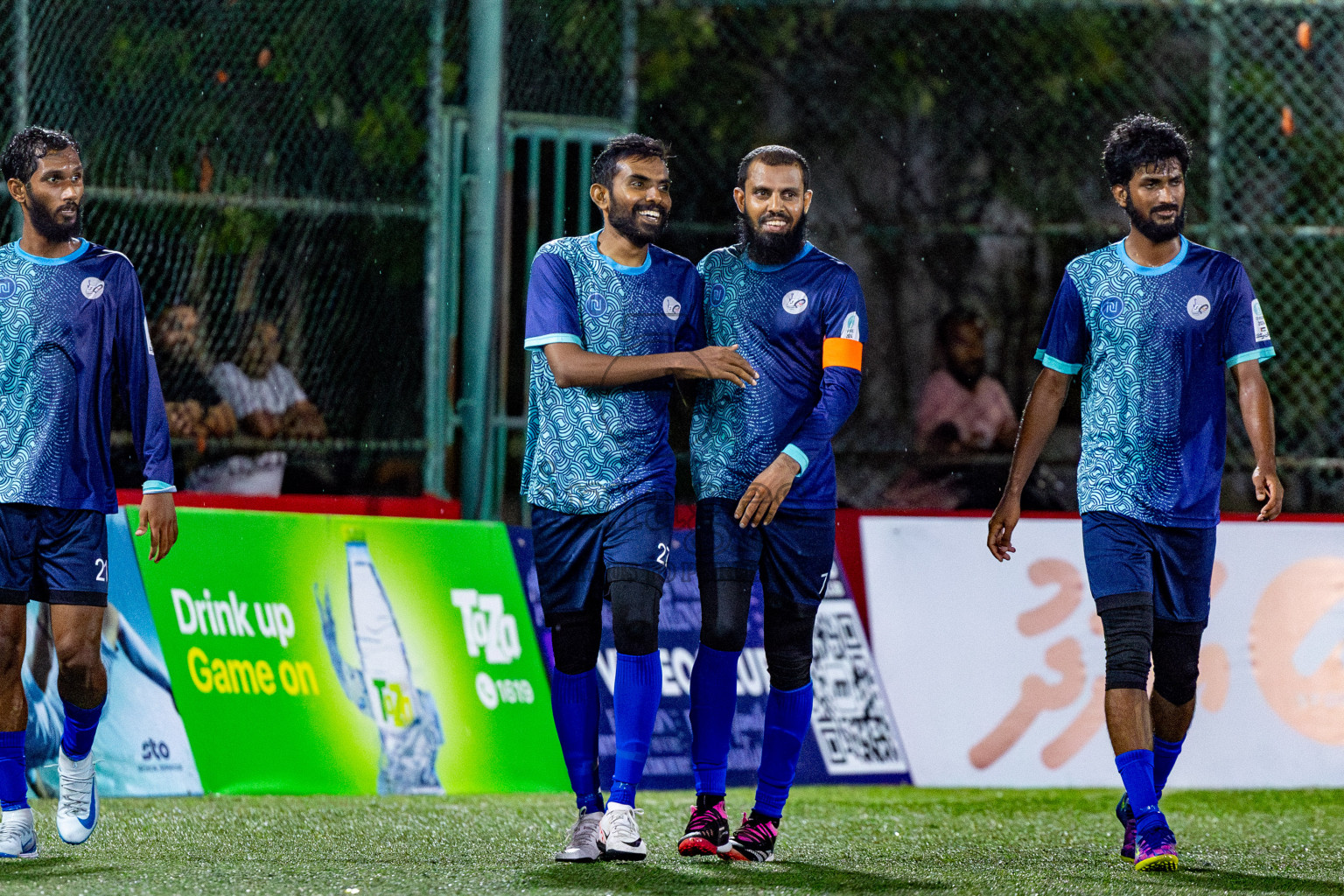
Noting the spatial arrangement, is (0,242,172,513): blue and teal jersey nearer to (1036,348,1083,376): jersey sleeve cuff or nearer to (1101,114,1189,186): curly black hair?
(1036,348,1083,376): jersey sleeve cuff

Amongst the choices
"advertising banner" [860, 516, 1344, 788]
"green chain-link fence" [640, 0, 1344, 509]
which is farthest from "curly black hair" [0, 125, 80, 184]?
"green chain-link fence" [640, 0, 1344, 509]

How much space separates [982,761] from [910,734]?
328mm

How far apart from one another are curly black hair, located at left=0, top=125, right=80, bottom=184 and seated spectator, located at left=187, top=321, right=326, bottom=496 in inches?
116

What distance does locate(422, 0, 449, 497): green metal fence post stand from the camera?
29.6 ft

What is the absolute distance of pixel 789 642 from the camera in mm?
5773

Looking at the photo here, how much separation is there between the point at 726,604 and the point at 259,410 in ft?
11.8

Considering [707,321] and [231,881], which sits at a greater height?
[707,321]

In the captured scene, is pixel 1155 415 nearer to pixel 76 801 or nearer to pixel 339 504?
pixel 76 801

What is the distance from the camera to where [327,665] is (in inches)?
301

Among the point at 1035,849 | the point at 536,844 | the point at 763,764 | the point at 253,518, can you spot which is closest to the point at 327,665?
the point at 253,518

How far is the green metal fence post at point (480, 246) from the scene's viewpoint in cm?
883

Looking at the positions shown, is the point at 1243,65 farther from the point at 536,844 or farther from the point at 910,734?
the point at 536,844

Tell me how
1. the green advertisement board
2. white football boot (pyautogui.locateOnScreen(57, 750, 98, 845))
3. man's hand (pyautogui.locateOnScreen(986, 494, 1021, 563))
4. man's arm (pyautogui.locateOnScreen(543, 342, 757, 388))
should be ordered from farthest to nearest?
1. the green advertisement board
2. man's hand (pyautogui.locateOnScreen(986, 494, 1021, 563))
3. white football boot (pyautogui.locateOnScreen(57, 750, 98, 845))
4. man's arm (pyautogui.locateOnScreen(543, 342, 757, 388))

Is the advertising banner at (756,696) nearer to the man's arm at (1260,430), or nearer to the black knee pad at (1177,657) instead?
the black knee pad at (1177,657)
